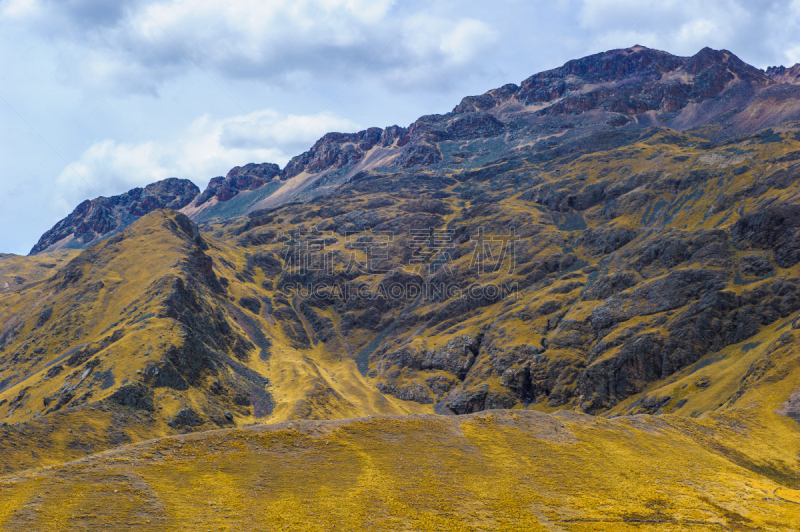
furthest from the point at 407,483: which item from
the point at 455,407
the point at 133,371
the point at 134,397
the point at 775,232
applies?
the point at 775,232

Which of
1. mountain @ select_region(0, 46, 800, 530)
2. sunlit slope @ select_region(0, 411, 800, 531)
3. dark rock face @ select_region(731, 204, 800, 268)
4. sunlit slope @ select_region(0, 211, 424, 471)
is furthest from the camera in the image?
dark rock face @ select_region(731, 204, 800, 268)

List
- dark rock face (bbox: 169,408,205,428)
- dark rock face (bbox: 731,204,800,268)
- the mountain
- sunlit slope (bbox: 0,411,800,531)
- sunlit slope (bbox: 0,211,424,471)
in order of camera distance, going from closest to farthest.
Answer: sunlit slope (bbox: 0,411,800,531), the mountain, sunlit slope (bbox: 0,211,424,471), dark rock face (bbox: 169,408,205,428), dark rock face (bbox: 731,204,800,268)

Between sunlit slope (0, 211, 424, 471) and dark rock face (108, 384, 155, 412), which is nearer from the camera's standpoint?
sunlit slope (0, 211, 424, 471)

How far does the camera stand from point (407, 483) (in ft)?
180

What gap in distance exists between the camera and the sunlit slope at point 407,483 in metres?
44.0

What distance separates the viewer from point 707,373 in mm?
120312

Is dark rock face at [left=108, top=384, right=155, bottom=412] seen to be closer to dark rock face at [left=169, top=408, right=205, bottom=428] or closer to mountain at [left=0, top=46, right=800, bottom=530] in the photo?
mountain at [left=0, top=46, right=800, bottom=530]

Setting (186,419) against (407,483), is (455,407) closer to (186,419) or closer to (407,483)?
(186,419)

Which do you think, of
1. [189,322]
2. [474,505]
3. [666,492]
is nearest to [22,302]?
[189,322]

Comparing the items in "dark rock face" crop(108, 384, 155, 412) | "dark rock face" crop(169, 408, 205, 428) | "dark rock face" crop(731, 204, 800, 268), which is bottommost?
"dark rock face" crop(169, 408, 205, 428)

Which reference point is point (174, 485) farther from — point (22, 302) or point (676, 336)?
point (22, 302)

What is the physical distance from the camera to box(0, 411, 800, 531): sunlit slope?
44031 mm

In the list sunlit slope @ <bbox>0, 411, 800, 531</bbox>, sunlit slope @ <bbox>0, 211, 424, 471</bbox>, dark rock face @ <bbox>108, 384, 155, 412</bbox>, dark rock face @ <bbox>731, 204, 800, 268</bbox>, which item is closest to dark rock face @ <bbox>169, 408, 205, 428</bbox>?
sunlit slope @ <bbox>0, 211, 424, 471</bbox>

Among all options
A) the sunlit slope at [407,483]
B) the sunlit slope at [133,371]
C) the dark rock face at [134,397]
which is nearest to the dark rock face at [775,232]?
the sunlit slope at [407,483]
